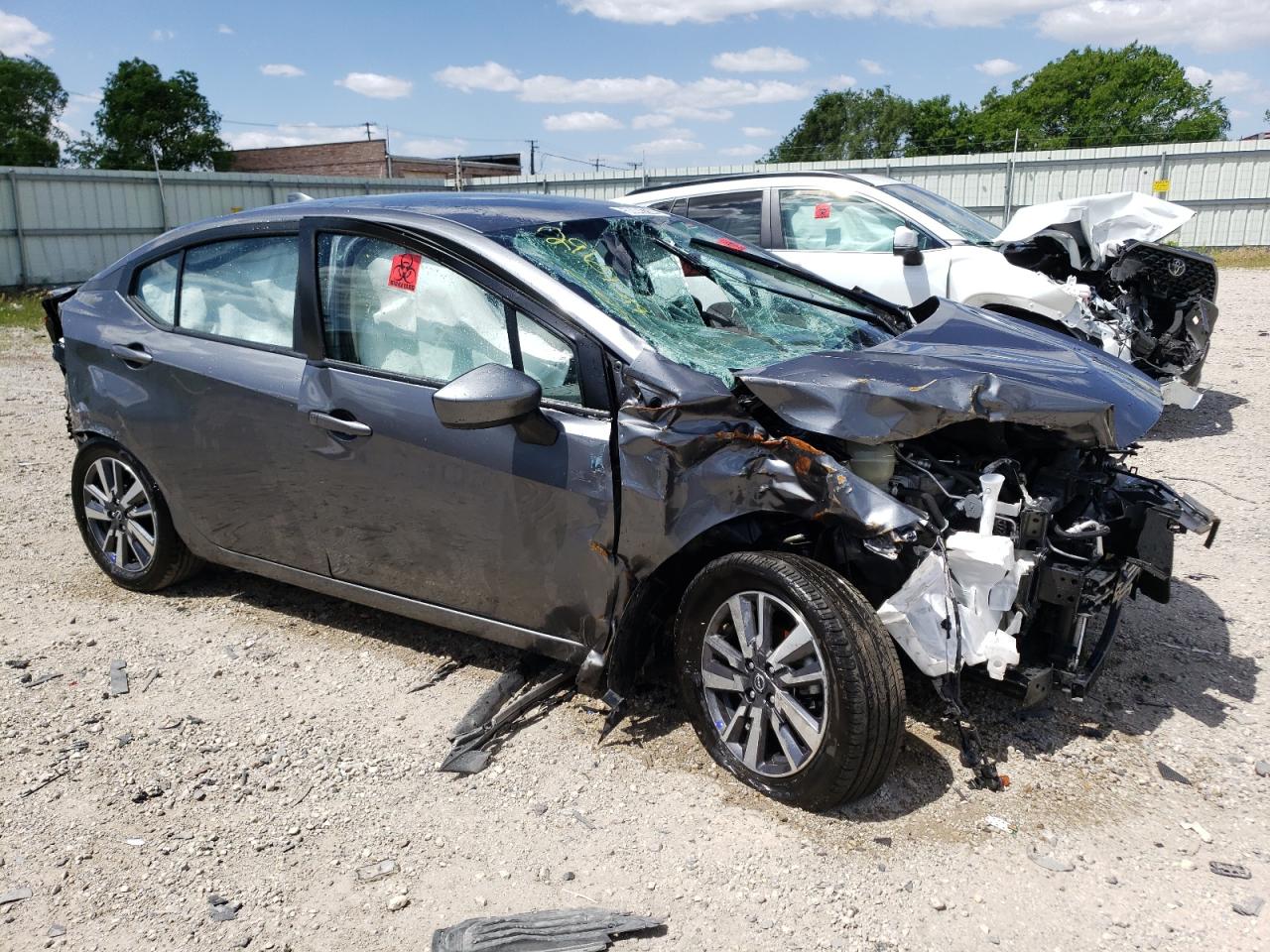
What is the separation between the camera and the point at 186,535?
4.44 metres

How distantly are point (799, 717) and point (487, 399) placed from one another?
4.29 feet

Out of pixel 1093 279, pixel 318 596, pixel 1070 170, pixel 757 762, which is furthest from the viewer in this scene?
pixel 1070 170

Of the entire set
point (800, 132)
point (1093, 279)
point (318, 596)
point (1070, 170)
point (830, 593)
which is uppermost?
point (800, 132)

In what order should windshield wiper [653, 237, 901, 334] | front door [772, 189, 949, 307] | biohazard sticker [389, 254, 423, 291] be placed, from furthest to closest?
front door [772, 189, 949, 307]
windshield wiper [653, 237, 901, 334]
biohazard sticker [389, 254, 423, 291]

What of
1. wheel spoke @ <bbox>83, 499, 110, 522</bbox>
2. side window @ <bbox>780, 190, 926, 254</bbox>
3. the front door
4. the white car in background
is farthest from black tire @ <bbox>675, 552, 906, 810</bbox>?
side window @ <bbox>780, 190, 926, 254</bbox>

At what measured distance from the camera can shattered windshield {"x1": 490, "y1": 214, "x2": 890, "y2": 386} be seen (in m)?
3.40

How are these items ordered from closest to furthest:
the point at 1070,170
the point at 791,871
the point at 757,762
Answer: the point at 791,871, the point at 757,762, the point at 1070,170

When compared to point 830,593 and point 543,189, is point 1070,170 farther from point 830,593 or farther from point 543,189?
point 830,593

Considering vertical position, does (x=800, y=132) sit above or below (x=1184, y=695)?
above

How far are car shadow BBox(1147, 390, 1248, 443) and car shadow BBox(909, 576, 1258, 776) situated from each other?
11.2 feet

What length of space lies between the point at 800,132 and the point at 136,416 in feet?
232

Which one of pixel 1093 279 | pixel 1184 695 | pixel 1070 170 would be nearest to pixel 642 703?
pixel 1184 695

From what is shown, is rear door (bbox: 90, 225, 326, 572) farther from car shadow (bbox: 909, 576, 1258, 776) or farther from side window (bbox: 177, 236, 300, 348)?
car shadow (bbox: 909, 576, 1258, 776)

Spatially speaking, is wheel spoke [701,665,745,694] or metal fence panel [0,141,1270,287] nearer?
wheel spoke [701,665,745,694]
